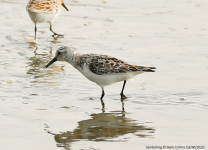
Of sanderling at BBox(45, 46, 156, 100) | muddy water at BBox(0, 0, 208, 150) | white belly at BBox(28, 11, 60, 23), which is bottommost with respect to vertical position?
muddy water at BBox(0, 0, 208, 150)

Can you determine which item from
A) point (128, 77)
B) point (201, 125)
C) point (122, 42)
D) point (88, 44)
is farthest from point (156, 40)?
point (201, 125)

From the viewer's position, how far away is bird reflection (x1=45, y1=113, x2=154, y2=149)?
22.3 ft

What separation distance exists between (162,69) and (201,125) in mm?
3592

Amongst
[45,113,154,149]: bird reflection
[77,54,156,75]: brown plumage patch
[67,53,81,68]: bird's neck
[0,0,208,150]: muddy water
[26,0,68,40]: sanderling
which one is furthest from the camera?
[26,0,68,40]: sanderling

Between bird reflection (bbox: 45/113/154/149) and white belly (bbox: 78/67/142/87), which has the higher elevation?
white belly (bbox: 78/67/142/87)

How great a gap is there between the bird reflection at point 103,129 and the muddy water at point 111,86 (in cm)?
2

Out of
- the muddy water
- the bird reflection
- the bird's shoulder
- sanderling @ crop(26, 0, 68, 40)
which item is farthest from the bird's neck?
sanderling @ crop(26, 0, 68, 40)

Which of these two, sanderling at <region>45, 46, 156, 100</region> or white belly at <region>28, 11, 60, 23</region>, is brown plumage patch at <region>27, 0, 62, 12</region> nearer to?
white belly at <region>28, 11, 60, 23</region>

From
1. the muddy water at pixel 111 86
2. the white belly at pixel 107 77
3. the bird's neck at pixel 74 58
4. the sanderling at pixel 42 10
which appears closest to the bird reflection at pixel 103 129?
the muddy water at pixel 111 86

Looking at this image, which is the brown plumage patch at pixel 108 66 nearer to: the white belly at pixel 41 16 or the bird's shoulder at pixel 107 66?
the bird's shoulder at pixel 107 66

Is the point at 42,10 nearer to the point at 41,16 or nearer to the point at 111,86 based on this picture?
the point at 41,16

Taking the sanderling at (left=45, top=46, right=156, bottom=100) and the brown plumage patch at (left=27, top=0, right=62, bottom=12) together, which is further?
the brown plumage patch at (left=27, top=0, right=62, bottom=12)

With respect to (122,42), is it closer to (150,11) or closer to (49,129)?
(150,11)

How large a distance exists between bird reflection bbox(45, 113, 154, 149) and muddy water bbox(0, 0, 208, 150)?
0.02 metres
